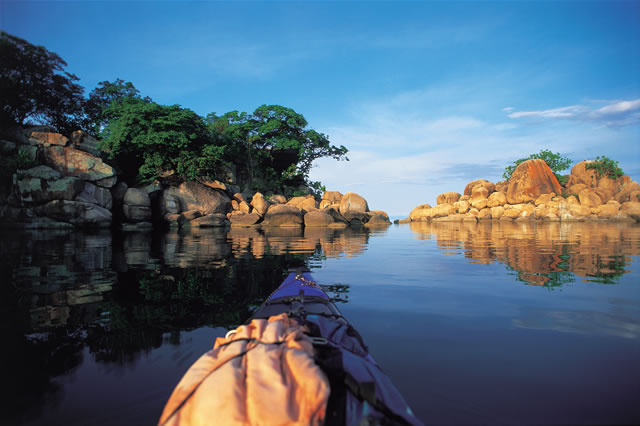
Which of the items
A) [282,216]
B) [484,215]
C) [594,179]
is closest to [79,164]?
[282,216]

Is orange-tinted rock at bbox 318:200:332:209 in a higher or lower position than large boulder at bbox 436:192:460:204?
lower

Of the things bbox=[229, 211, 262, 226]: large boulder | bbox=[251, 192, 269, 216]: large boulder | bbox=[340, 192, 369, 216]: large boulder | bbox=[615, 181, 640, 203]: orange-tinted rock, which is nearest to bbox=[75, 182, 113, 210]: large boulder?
bbox=[229, 211, 262, 226]: large boulder

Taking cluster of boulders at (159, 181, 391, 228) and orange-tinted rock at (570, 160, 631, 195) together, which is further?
orange-tinted rock at (570, 160, 631, 195)

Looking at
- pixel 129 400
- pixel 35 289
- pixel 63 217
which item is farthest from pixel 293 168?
pixel 129 400

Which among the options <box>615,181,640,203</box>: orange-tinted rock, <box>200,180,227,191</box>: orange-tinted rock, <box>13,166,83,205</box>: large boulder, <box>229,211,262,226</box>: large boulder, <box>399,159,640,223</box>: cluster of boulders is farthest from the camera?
<box>615,181,640,203</box>: orange-tinted rock

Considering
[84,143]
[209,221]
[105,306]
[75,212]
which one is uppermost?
[84,143]

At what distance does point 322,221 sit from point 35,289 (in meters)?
22.0

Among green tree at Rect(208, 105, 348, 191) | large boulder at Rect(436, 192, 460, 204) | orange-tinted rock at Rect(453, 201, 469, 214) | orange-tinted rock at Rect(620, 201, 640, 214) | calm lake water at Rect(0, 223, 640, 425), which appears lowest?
calm lake water at Rect(0, 223, 640, 425)

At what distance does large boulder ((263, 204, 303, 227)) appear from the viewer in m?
25.7

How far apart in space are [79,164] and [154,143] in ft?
16.1

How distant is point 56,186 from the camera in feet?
61.7

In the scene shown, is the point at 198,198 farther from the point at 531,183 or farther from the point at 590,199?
the point at 590,199

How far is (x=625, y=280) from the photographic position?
5492 millimetres

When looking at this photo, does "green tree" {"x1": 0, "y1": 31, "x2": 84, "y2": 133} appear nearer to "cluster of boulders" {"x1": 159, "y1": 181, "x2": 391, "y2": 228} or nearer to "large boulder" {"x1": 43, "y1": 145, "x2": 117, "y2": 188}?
"large boulder" {"x1": 43, "y1": 145, "x2": 117, "y2": 188}
